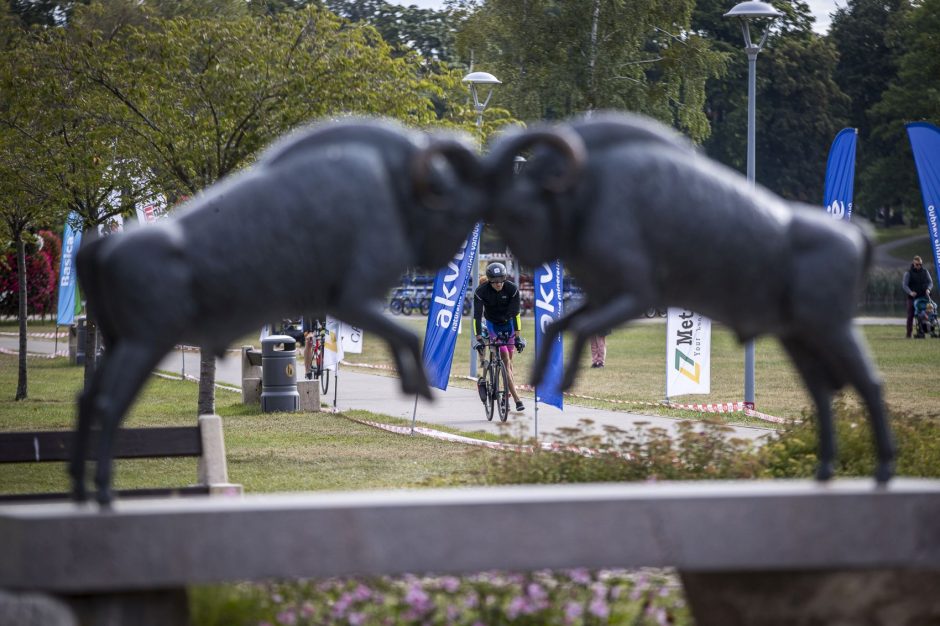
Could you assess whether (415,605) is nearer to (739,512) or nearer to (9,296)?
(739,512)

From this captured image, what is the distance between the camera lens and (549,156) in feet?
17.0

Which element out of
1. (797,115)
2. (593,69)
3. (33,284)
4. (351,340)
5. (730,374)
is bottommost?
(730,374)

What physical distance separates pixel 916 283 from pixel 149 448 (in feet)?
80.1

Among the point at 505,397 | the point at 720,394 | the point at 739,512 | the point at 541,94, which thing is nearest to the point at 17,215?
the point at 505,397

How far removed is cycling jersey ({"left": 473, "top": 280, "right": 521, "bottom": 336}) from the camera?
1538 cm

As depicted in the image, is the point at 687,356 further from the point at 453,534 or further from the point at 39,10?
the point at 39,10

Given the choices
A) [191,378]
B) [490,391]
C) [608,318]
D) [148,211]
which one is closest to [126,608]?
[608,318]

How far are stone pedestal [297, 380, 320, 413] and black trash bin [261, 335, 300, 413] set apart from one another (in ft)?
0.74

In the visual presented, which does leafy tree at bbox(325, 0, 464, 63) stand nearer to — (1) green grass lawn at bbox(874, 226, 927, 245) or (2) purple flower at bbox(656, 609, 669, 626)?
(1) green grass lawn at bbox(874, 226, 927, 245)

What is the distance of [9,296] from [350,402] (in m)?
30.7

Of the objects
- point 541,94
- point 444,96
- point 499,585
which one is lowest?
point 499,585

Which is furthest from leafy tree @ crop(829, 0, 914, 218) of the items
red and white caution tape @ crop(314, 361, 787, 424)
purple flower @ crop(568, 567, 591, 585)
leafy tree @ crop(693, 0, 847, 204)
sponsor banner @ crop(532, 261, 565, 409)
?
purple flower @ crop(568, 567, 591, 585)

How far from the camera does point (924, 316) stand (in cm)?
2995

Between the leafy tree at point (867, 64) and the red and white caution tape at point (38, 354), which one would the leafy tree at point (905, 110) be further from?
the red and white caution tape at point (38, 354)
